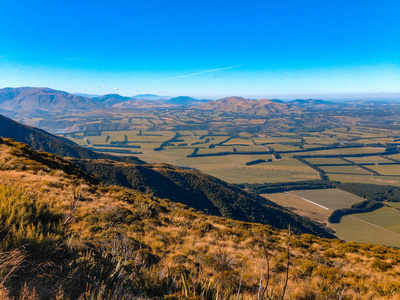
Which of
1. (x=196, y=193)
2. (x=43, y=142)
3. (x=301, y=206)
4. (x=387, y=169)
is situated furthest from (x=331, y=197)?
(x=43, y=142)

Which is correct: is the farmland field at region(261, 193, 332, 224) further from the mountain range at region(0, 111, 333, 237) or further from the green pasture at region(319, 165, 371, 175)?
the green pasture at region(319, 165, 371, 175)

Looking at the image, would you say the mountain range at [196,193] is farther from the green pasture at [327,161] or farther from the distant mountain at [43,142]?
the green pasture at [327,161]

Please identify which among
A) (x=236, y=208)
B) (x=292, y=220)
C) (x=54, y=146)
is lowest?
(x=292, y=220)

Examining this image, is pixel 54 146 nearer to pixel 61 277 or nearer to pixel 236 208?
pixel 236 208

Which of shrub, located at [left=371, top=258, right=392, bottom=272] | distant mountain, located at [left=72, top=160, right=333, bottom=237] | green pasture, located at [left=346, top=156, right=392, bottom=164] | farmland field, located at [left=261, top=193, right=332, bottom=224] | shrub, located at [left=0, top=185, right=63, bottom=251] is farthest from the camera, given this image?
green pasture, located at [left=346, top=156, right=392, bottom=164]

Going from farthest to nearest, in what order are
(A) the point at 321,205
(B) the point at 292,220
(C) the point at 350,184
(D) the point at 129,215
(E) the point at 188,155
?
1. (E) the point at 188,155
2. (C) the point at 350,184
3. (A) the point at 321,205
4. (B) the point at 292,220
5. (D) the point at 129,215

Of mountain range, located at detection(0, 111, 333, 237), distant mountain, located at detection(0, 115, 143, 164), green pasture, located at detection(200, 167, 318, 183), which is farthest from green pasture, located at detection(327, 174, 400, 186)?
distant mountain, located at detection(0, 115, 143, 164)

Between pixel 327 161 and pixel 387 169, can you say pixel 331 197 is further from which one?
pixel 387 169

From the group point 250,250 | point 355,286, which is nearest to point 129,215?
point 250,250
